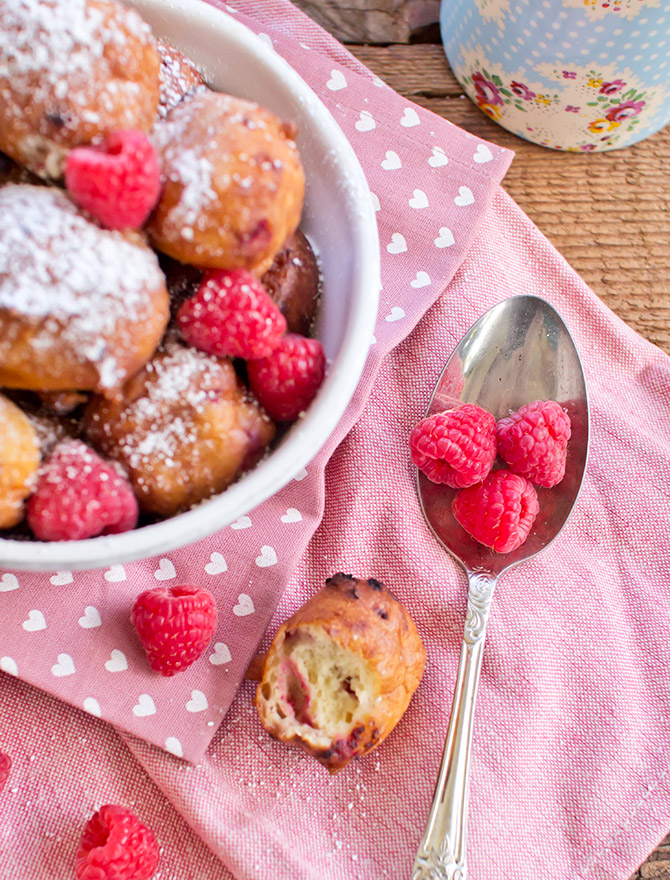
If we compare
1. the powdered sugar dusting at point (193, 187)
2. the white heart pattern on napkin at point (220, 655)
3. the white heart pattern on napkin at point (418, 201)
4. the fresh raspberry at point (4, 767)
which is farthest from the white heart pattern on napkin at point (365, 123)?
the fresh raspberry at point (4, 767)

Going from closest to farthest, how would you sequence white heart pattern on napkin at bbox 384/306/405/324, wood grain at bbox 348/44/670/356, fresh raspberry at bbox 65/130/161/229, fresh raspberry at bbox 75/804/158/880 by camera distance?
fresh raspberry at bbox 65/130/161/229, fresh raspberry at bbox 75/804/158/880, white heart pattern on napkin at bbox 384/306/405/324, wood grain at bbox 348/44/670/356

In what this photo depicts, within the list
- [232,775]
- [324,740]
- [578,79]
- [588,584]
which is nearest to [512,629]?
[588,584]

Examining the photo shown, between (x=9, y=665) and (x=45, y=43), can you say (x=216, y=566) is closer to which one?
(x=9, y=665)

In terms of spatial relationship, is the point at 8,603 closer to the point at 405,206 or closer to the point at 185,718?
the point at 185,718

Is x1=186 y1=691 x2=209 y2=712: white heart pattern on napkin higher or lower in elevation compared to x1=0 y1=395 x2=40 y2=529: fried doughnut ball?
lower

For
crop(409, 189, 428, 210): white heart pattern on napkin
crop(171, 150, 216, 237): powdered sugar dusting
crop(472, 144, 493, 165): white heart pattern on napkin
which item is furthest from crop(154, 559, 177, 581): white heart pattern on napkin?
crop(472, 144, 493, 165): white heart pattern on napkin

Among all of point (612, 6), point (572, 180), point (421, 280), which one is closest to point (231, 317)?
point (421, 280)

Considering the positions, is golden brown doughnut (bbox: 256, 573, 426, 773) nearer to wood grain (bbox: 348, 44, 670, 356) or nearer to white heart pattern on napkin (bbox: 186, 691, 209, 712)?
white heart pattern on napkin (bbox: 186, 691, 209, 712)
